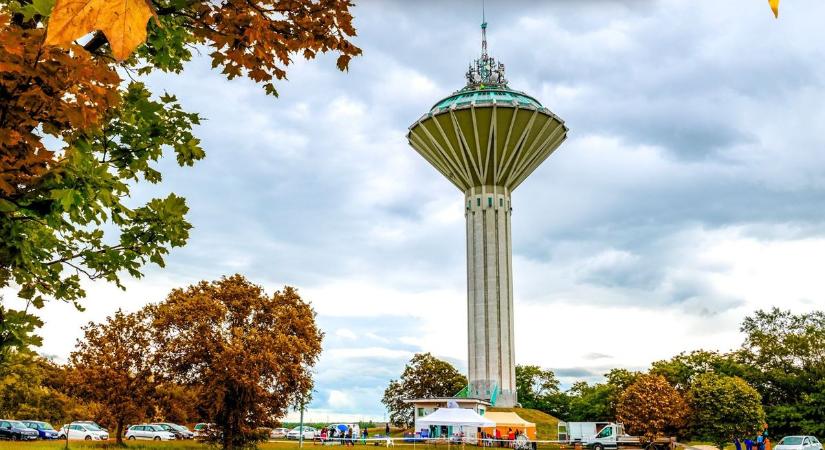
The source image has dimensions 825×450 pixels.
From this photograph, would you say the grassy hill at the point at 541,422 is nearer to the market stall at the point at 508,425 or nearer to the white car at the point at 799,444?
the market stall at the point at 508,425

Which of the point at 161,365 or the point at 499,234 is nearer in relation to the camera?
the point at 161,365

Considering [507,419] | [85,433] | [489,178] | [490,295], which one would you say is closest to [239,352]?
[85,433]

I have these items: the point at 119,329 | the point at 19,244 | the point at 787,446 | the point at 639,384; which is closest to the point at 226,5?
the point at 19,244

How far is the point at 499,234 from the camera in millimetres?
69438

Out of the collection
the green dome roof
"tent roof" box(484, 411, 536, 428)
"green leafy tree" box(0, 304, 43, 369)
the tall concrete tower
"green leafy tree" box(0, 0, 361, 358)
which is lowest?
"tent roof" box(484, 411, 536, 428)

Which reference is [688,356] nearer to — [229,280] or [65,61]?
[229,280]

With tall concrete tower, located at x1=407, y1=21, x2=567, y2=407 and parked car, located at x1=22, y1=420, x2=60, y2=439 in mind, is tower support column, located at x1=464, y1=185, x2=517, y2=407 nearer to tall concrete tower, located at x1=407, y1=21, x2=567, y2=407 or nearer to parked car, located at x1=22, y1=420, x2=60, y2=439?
tall concrete tower, located at x1=407, y1=21, x2=567, y2=407

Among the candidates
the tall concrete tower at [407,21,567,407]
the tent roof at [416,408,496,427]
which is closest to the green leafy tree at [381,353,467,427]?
the tall concrete tower at [407,21,567,407]

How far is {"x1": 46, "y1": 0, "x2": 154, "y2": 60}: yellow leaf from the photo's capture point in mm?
1293

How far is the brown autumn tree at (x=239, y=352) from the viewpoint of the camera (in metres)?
28.9

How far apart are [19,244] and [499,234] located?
6501cm

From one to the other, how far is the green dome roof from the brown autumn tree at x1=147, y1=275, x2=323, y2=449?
1660 inches

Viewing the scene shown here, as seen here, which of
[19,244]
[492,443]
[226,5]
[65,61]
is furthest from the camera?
[492,443]

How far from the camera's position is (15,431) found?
39.5 meters
